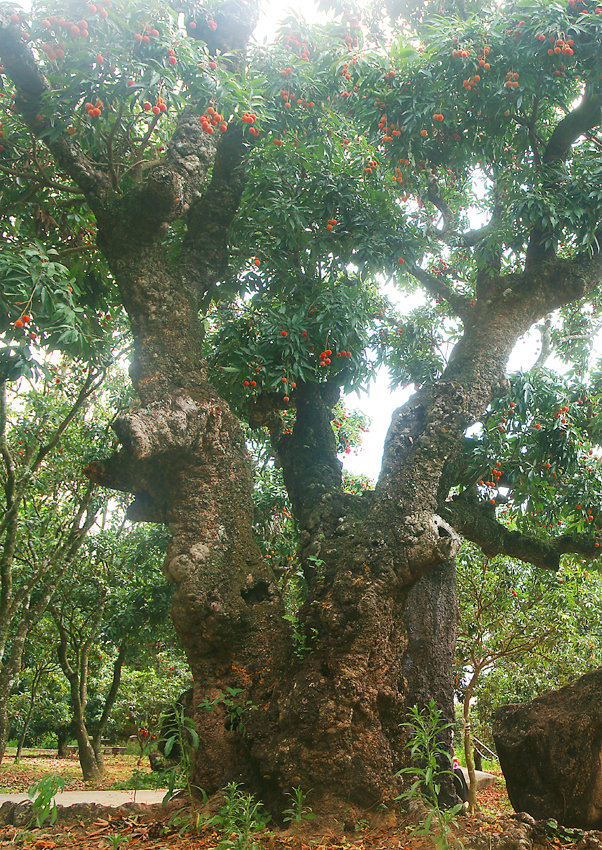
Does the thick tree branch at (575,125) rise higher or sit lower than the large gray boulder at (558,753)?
higher

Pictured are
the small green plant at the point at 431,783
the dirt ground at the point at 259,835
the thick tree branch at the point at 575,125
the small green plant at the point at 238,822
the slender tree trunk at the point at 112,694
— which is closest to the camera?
the small green plant at the point at 431,783

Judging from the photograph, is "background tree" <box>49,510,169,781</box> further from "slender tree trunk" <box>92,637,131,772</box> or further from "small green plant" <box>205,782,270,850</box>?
"small green plant" <box>205,782,270,850</box>

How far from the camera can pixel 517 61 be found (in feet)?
15.4

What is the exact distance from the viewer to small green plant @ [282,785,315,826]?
10.6 ft

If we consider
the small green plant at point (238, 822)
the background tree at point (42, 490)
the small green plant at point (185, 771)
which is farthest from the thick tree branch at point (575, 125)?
the background tree at point (42, 490)

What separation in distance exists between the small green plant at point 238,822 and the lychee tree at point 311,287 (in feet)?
0.90

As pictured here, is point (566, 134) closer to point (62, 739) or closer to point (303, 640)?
point (303, 640)

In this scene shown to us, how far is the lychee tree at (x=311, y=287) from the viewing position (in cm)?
402

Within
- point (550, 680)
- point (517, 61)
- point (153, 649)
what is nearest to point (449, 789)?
point (517, 61)

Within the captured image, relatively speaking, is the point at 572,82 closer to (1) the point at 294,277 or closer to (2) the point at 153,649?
(1) the point at 294,277

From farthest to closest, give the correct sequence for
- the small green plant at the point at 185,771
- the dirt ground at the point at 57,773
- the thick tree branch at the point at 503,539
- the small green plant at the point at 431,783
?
the dirt ground at the point at 57,773
the thick tree branch at the point at 503,539
the small green plant at the point at 185,771
the small green plant at the point at 431,783

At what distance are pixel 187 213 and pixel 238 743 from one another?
439 cm

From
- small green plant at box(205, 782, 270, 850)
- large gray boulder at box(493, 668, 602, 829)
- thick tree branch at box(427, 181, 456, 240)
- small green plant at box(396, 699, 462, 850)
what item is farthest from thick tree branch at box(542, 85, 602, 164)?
small green plant at box(205, 782, 270, 850)

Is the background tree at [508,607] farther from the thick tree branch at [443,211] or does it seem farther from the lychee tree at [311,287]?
the thick tree branch at [443,211]
